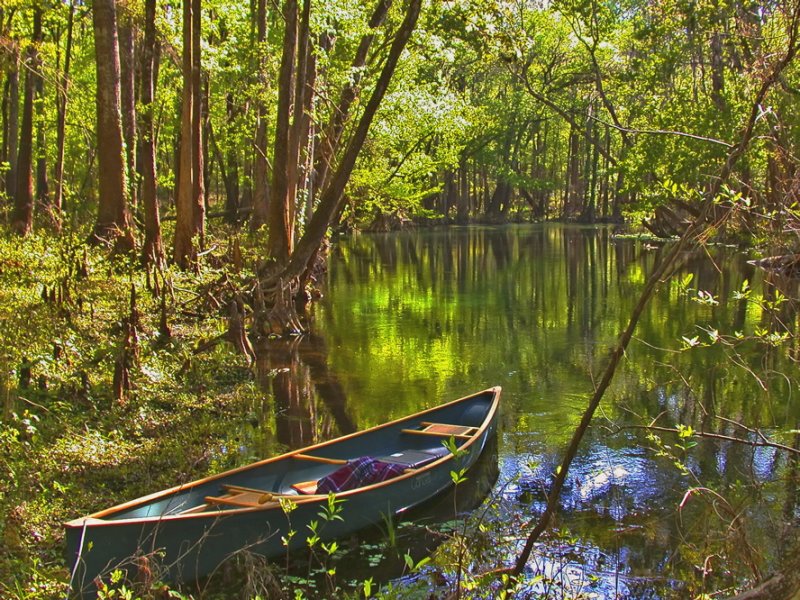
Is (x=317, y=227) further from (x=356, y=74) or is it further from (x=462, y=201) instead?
(x=462, y=201)

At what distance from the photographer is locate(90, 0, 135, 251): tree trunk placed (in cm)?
1539

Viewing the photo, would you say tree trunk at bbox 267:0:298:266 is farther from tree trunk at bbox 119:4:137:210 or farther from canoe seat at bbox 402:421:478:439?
canoe seat at bbox 402:421:478:439

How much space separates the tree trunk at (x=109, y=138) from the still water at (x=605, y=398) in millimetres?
4096

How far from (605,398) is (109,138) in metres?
10.4

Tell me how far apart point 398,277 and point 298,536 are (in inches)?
861

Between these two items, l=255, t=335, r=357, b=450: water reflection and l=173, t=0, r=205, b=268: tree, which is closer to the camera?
l=255, t=335, r=357, b=450: water reflection

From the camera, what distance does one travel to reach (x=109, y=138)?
52.1ft

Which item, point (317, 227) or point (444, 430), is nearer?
point (444, 430)

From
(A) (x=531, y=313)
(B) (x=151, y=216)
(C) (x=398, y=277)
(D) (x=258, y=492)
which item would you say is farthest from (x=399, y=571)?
(C) (x=398, y=277)

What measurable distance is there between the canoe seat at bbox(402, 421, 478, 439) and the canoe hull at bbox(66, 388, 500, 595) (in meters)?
0.45

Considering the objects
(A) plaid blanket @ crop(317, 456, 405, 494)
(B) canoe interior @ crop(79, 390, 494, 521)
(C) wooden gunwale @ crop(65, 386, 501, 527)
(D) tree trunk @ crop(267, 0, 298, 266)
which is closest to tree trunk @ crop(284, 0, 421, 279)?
(D) tree trunk @ crop(267, 0, 298, 266)

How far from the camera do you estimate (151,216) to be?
53.4 feet

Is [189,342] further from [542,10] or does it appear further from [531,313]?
[542,10]

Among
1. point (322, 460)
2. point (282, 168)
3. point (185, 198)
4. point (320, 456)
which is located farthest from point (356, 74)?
point (322, 460)
